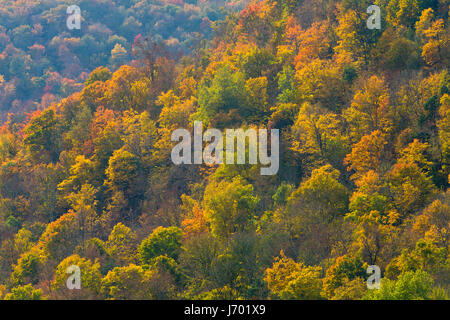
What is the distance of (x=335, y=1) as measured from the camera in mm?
96500

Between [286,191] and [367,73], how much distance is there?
76.2 ft

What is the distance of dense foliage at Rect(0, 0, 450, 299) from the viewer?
49.0 meters

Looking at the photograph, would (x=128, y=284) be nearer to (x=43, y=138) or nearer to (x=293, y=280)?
(x=293, y=280)

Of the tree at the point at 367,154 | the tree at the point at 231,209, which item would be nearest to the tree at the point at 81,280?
the tree at the point at 231,209

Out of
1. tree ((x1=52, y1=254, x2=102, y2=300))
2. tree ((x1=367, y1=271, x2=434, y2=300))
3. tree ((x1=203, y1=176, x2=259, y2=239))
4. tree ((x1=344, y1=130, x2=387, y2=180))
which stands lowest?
tree ((x1=52, y1=254, x2=102, y2=300))

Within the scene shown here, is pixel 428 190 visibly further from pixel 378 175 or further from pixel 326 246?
pixel 326 246

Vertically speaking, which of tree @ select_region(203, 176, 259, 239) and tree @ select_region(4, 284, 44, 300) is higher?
tree @ select_region(203, 176, 259, 239)

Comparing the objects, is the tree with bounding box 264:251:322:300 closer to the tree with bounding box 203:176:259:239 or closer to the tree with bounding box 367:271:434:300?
the tree with bounding box 367:271:434:300

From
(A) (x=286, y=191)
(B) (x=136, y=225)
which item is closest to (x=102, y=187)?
(B) (x=136, y=225)

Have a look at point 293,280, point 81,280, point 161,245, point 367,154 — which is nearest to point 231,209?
point 161,245

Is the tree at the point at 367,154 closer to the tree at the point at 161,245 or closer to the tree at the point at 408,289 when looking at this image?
the tree at the point at 161,245

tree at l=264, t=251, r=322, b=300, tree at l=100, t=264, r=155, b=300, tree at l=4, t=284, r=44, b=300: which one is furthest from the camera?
tree at l=4, t=284, r=44, b=300

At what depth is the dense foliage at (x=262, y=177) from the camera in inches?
1928

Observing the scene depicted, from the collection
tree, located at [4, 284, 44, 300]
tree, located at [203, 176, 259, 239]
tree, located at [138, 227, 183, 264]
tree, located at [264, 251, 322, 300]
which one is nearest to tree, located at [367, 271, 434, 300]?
tree, located at [264, 251, 322, 300]
